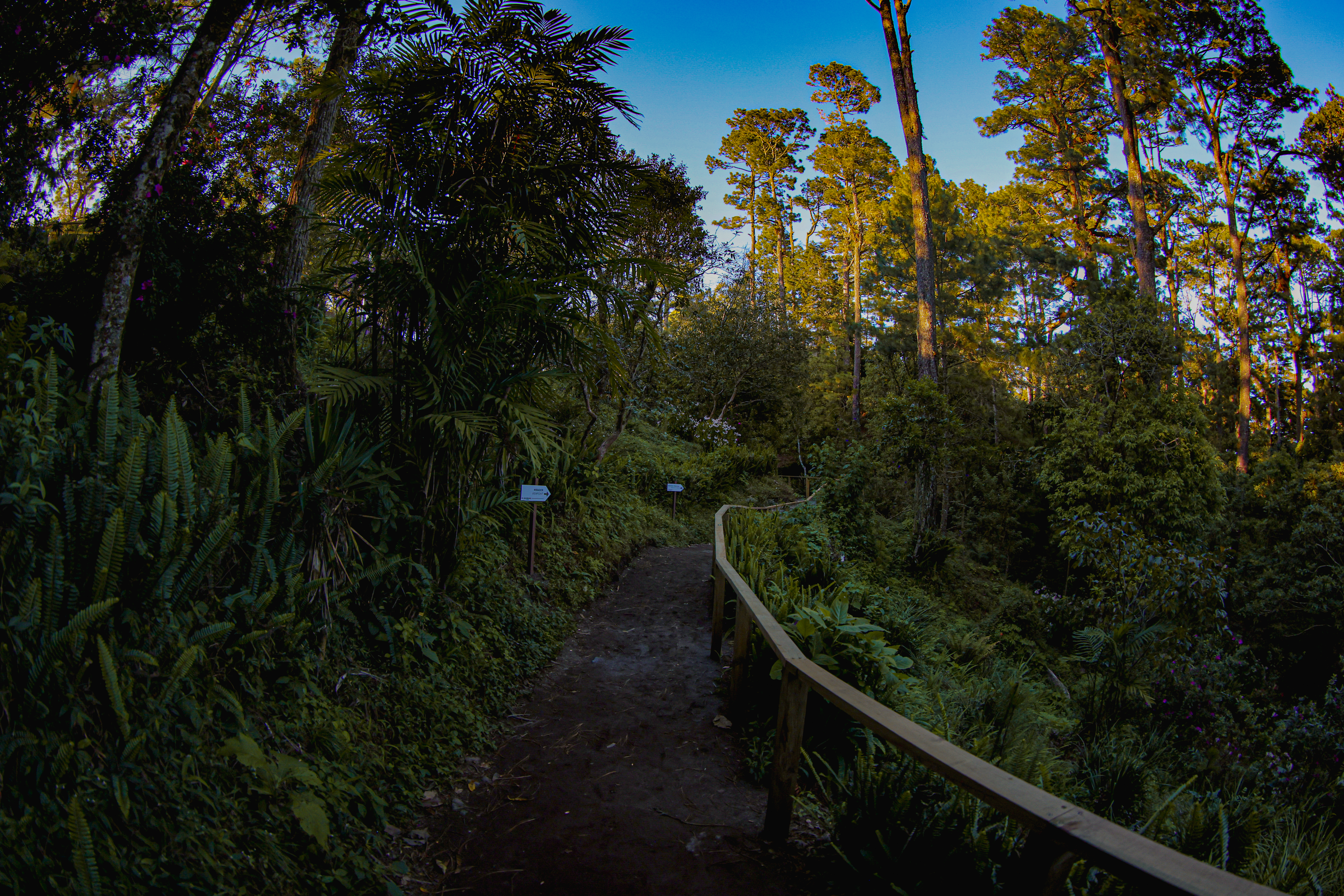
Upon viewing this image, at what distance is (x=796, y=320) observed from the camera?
27.8 metres

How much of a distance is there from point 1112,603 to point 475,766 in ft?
33.1

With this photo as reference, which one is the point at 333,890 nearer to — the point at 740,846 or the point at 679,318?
the point at 740,846

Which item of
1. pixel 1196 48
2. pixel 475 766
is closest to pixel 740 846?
pixel 475 766

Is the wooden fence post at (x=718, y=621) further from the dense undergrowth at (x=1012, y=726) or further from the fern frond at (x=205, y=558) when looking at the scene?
the fern frond at (x=205, y=558)

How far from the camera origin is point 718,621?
562cm

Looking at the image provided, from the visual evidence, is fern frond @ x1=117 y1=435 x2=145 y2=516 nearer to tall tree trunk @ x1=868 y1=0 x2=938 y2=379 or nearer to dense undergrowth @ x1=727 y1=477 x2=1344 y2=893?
dense undergrowth @ x1=727 y1=477 x2=1344 y2=893

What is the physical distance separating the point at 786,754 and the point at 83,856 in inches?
91.9

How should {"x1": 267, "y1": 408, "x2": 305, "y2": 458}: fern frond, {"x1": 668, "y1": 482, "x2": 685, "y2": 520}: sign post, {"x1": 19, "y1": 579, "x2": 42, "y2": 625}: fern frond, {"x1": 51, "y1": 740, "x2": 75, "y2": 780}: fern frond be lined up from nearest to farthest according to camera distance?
1. {"x1": 51, "y1": 740, "x2": 75, "y2": 780}: fern frond
2. {"x1": 19, "y1": 579, "x2": 42, "y2": 625}: fern frond
3. {"x1": 267, "y1": 408, "x2": 305, "y2": 458}: fern frond
4. {"x1": 668, "y1": 482, "x2": 685, "y2": 520}: sign post

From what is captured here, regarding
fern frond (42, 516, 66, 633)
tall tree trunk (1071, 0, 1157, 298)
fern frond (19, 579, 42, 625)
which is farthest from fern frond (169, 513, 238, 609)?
tall tree trunk (1071, 0, 1157, 298)

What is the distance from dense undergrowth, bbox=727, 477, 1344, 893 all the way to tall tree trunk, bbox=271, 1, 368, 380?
448cm

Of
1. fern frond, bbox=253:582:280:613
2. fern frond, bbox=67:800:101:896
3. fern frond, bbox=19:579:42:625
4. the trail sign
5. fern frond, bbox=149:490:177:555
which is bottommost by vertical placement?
fern frond, bbox=67:800:101:896

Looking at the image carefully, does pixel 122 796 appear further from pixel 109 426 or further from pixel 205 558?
pixel 109 426

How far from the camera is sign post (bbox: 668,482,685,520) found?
10.7 m

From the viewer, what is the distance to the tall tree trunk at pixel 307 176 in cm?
529
